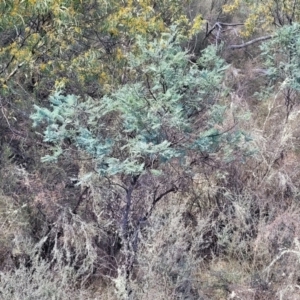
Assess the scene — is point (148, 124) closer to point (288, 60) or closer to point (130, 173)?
point (130, 173)

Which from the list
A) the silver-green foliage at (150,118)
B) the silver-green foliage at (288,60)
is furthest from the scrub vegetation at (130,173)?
the silver-green foliage at (288,60)

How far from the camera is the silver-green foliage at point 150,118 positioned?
8.43 ft

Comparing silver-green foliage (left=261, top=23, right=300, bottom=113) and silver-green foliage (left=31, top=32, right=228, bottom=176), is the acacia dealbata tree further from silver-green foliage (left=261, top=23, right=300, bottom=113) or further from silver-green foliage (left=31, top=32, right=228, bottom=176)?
silver-green foliage (left=261, top=23, right=300, bottom=113)

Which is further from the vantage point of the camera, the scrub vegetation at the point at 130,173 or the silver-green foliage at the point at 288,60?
the silver-green foliage at the point at 288,60

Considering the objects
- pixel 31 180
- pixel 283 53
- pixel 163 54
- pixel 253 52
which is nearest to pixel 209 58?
pixel 163 54

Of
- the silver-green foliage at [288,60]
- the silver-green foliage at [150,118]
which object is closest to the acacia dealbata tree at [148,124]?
the silver-green foliage at [150,118]

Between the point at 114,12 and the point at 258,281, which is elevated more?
the point at 114,12

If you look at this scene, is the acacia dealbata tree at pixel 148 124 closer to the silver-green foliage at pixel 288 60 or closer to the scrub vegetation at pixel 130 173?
the scrub vegetation at pixel 130 173

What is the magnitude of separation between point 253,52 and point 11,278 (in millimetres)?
5223

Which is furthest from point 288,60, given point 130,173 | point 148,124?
point 130,173

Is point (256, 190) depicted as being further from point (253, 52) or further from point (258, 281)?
point (253, 52)

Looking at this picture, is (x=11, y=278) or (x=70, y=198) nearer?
(x=11, y=278)

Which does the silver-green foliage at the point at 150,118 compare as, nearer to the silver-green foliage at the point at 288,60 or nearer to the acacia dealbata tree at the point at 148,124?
the acacia dealbata tree at the point at 148,124

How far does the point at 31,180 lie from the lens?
3.44 metres
